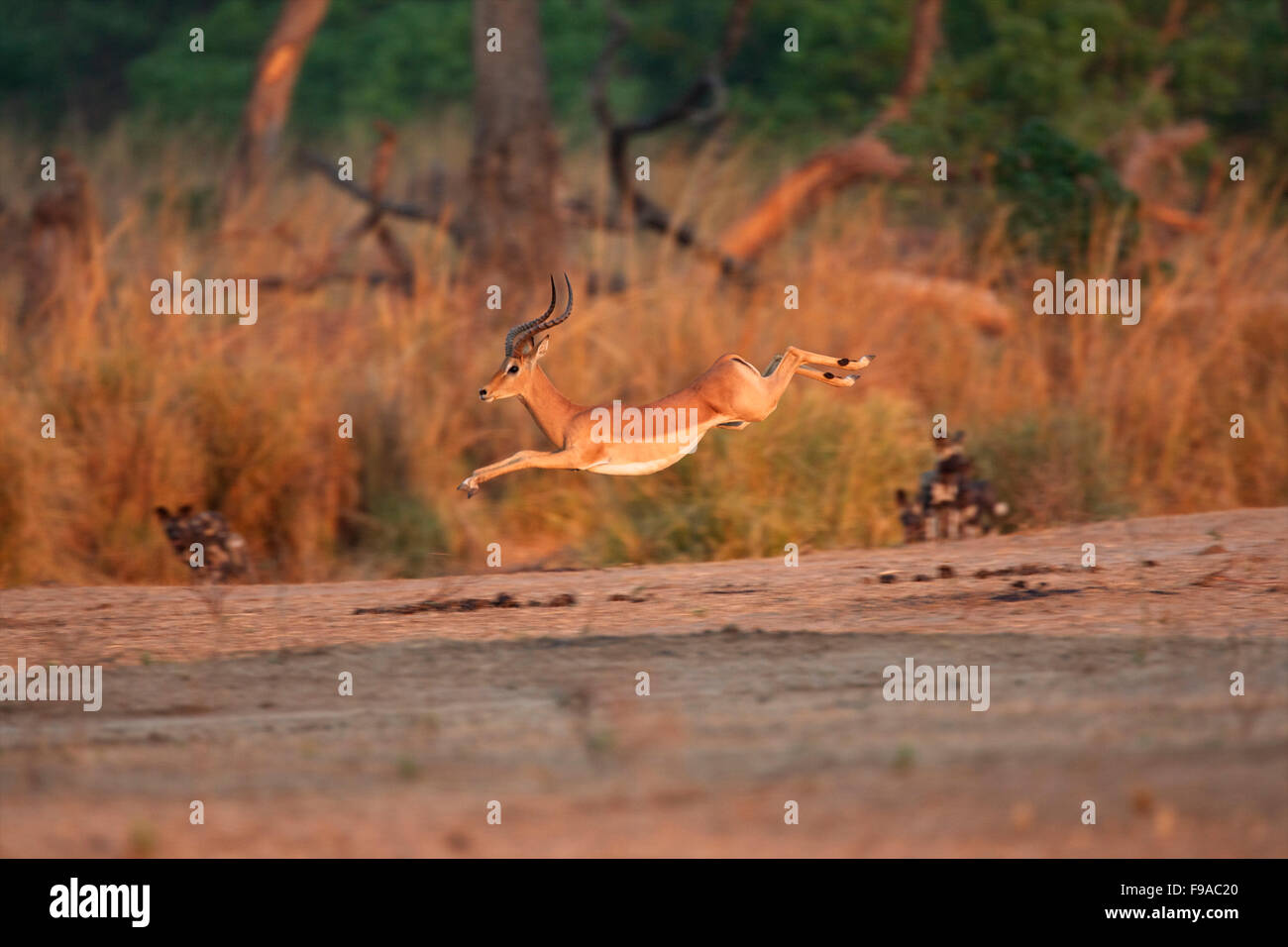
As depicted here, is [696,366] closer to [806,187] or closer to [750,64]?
[806,187]

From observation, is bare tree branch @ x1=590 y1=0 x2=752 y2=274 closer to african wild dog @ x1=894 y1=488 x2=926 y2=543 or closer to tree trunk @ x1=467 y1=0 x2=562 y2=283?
tree trunk @ x1=467 y1=0 x2=562 y2=283

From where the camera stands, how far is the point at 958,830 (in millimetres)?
3736

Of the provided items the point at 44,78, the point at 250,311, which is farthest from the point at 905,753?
the point at 44,78

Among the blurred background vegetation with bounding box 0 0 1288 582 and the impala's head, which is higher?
the blurred background vegetation with bounding box 0 0 1288 582

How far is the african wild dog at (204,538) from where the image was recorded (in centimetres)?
851

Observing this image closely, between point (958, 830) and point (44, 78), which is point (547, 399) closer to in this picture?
point (958, 830)

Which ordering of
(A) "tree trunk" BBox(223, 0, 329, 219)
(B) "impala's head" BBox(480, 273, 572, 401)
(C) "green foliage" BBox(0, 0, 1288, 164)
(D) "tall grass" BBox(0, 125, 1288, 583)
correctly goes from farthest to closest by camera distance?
(A) "tree trunk" BBox(223, 0, 329, 219), (C) "green foliage" BBox(0, 0, 1288, 164), (D) "tall grass" BBox(0, 125, 1288, 583), (B) "impala's head" BBox(480, 273, 572, 401)

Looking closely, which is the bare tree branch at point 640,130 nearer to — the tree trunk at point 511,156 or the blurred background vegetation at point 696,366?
the blurred background vegetation at point 696,366

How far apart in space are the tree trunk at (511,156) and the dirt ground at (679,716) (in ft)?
17.9

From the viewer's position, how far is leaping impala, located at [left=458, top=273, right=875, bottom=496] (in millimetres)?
4551

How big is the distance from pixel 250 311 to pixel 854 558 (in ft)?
16.7

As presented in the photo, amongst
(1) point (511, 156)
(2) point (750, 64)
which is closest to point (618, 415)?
(1) point (511, 156)

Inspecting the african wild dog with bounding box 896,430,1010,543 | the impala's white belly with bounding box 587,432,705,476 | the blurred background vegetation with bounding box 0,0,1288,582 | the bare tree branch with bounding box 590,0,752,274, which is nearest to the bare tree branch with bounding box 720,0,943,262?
the blurred background vegetation with bounding box 0,0,1288,582

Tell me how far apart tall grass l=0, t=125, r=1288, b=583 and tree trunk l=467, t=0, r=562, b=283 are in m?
0.44
